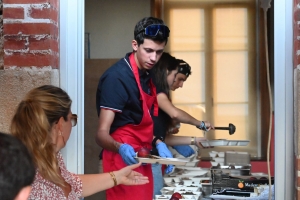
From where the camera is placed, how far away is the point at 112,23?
6121 millimetres

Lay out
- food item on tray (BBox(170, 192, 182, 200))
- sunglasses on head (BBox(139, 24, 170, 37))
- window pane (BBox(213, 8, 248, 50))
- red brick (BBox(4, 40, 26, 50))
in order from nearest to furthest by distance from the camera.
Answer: red brick (BBox(4, 40, 26, 50)) → sunglasses on head (BBox(139, 24, 170, 37)) → food item on tray (BBox(170, 192, 182, 200)) → window pane (BBox(213, 8, 248, 50))

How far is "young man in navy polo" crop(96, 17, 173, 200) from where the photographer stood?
2729 mm

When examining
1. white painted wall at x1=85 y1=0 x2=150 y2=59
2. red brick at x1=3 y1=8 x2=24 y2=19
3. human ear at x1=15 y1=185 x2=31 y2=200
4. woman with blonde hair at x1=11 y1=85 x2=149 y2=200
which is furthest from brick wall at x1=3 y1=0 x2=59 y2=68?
white painted wall at x1=85 y1=0 x2=150 y2=59

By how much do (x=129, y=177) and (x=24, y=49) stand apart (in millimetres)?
813

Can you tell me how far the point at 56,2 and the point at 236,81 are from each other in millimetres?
3914

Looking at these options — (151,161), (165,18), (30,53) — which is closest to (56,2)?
(30,53)

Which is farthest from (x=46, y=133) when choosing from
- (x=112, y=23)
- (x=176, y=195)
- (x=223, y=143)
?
(x=112, y=23)

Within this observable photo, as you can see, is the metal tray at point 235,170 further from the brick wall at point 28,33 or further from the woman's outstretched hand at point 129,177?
the brick wall at point 28,33

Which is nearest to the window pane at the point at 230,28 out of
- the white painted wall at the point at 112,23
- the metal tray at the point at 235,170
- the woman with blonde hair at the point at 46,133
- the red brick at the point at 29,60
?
the white painted wall at the point at 112,23

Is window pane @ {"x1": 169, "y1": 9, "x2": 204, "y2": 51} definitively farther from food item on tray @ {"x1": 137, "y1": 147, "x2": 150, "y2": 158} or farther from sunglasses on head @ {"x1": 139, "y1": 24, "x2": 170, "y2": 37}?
food item on tray @ {"x1": 137, "y1": 147, "x2": 150, "y2": 158}

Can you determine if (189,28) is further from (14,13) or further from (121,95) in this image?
(14,13)

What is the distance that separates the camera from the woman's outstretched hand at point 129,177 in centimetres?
249

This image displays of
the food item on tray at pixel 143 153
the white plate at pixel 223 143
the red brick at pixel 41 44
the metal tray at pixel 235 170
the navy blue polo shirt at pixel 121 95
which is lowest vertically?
the metal tray at pixel 235 170

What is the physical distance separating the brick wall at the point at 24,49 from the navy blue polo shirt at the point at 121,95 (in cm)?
29
